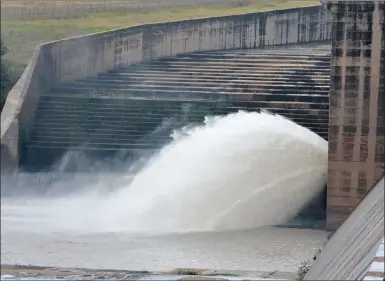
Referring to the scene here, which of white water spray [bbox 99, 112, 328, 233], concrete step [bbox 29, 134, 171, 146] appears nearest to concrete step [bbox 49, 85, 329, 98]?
concrete step [bbox 29, 134, 171, 146]

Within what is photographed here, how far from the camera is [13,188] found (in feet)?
41.5

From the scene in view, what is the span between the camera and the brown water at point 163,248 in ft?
64.8

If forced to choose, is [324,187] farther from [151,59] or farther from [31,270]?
[31,270]

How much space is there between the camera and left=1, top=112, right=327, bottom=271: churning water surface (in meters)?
22.6

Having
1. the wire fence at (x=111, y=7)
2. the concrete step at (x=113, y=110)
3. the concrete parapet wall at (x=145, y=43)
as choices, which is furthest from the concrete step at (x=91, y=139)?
the wire fence at (x=111, y=7)

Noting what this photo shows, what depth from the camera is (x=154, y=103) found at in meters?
32.4

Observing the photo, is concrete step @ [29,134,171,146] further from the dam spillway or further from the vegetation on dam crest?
the vegetation on dam crest

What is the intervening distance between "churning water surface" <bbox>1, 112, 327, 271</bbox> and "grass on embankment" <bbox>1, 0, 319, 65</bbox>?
4837mm

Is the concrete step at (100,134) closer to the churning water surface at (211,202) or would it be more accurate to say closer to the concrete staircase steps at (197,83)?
the churning water surface at (211,202)

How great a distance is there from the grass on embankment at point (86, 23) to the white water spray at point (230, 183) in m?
5.62

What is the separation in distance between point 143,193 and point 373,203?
991 centimetres

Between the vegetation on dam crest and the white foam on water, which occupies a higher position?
the vegetation on dam crest

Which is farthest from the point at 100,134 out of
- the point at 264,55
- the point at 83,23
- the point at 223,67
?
the point at 264,55

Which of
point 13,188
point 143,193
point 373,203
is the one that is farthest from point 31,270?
point 143,193
